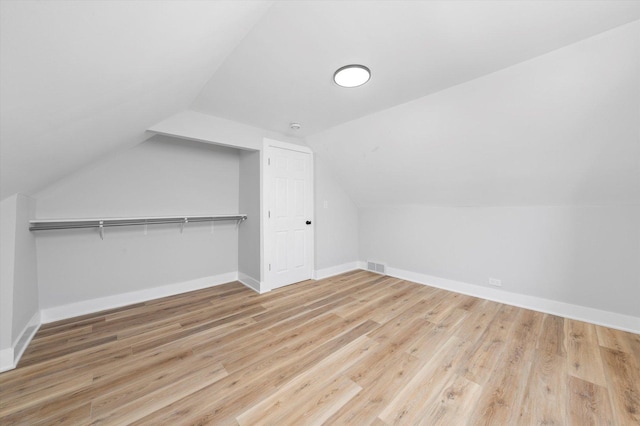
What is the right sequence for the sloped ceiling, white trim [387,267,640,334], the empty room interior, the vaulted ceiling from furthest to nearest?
1. white trim [387,267,640,334]
2. the empty room interior
3. the vaulted ceiling
4. the sloped ceiling

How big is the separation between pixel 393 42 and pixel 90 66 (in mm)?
1710

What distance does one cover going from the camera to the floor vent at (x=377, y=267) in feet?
13.7

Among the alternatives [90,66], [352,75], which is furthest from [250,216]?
[90,66]

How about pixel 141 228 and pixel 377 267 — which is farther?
pixel 377 267

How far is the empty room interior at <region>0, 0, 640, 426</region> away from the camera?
1.35 metres

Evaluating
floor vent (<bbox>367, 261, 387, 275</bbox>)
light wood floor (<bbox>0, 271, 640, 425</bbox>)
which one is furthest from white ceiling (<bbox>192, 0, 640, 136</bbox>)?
floor vent (<bbox>367, 261, 387, 275</bbox>)

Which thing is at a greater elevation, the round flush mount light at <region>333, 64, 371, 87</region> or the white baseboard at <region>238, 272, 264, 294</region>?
the round flush mount light at <region>333, 64, 371, 87</region>

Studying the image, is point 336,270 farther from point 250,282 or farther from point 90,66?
point 90,66

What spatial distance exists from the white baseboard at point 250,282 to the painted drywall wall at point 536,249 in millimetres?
2317

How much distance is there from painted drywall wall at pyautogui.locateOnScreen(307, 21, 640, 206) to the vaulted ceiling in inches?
0.5

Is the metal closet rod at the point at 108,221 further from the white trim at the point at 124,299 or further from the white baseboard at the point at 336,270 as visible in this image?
the white baseboard at the point at 336,270

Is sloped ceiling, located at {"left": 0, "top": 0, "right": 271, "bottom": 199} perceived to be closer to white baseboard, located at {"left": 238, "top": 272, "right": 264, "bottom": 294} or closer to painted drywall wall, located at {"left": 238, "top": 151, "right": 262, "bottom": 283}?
painted drywall wall, located at {"left": 238, "top": 151, "right": 262, "bottom": 283}

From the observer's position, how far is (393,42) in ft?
5.43

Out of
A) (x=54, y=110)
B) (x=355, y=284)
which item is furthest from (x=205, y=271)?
(x=54, y=110)
